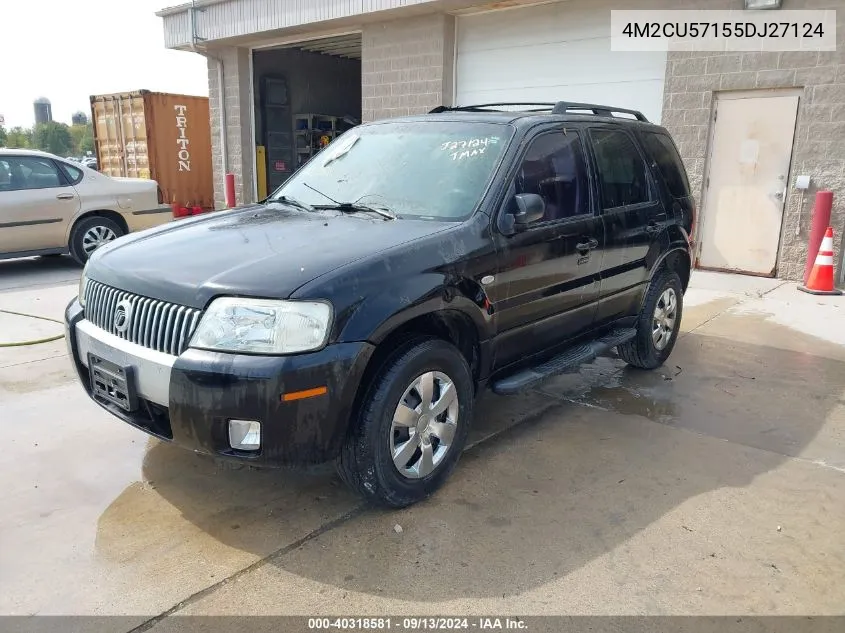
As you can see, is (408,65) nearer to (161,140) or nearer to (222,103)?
(222,103)

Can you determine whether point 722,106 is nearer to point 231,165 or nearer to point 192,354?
point 192,354

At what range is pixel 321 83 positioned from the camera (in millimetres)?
17562

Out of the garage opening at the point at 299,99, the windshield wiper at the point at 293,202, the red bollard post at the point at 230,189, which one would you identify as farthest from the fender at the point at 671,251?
the red bollard post at the point at 230,189

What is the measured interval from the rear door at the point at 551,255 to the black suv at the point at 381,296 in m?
0.01

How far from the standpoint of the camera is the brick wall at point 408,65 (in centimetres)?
1110

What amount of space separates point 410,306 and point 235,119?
512 inches

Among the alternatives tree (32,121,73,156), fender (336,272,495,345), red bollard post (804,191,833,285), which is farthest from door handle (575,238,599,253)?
tree (32,121,73,156)

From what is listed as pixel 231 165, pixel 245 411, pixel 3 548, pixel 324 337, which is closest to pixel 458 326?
pixel 324 337

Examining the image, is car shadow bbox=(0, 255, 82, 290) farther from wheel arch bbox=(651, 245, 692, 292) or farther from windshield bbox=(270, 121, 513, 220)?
wheel arch bbox=(651, 245, 692, 292)

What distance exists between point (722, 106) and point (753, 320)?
3.32 metres

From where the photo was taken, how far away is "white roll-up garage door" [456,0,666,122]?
31.0 ft

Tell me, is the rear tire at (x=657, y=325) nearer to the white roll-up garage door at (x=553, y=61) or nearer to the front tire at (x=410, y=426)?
the front tire at (x=410, y=426)

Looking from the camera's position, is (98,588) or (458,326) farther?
(458,326)
